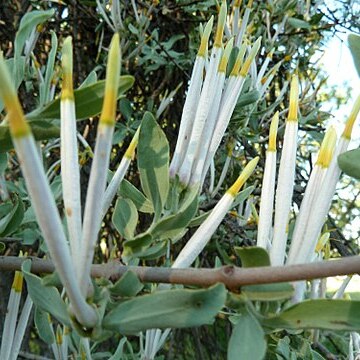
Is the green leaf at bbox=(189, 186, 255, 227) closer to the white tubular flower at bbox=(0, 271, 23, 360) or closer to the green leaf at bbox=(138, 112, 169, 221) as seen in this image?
the green leaf at bbox=(138, 112, 169, 221)

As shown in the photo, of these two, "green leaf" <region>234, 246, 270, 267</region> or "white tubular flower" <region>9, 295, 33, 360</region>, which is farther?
"white tubular flower" <region>9, 295, 33, 360</region>

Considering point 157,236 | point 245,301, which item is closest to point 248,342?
point 245,301

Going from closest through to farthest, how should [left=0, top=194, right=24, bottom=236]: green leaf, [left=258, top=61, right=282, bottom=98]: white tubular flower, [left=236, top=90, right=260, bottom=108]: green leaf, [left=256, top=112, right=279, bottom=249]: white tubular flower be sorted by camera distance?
1. [left=256, top=112, right=279, bottom=249]: white tubular flower
2. [left=0, top=194, right=24, bottom=236]: green leaf
3. [left=236, top=90, right=260, bottom=108]: green leaf
4. [left=258, top=61, right=282, bottom=98]: white tubular flower

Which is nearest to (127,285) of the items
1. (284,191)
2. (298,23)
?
(284,191)

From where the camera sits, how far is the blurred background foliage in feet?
4.96

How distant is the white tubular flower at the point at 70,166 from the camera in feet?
1.40

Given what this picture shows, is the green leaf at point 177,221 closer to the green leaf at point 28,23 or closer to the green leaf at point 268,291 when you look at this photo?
the green leaf at point 268,291

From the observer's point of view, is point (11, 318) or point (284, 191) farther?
point (11, 318)

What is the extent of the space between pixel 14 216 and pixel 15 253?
3.70ft

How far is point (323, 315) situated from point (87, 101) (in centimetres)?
25

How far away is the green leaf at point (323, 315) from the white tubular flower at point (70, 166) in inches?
6.6

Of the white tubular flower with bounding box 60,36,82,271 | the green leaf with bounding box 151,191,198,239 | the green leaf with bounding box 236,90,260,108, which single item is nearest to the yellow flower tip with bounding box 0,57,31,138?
the white tubular flower with bounding box 60,36,82,271

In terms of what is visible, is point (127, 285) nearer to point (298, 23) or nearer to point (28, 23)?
point (28, 23)

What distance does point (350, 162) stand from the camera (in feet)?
1.64
